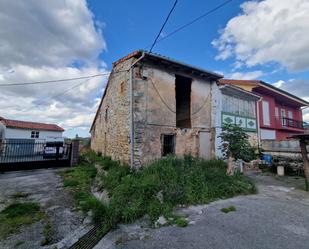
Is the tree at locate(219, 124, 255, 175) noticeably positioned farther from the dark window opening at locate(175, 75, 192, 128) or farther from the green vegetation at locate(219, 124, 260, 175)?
the dark window opening at locate(175, 75, 192, 128)

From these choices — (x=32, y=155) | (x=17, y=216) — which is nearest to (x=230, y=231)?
(x=17, y=216)

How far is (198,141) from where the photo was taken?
8773 millimetres

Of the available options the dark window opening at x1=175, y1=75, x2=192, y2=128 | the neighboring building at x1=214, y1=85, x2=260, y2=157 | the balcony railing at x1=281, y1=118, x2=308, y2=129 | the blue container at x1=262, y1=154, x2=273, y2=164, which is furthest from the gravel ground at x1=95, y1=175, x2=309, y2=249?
the balcony railing at x1=281, y1=118, x2=308, y2=129

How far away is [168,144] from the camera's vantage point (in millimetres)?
7992

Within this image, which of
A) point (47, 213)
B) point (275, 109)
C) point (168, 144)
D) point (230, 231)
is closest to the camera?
point (230, 231)

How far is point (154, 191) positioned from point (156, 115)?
143 inches

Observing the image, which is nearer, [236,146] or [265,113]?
[236,146]

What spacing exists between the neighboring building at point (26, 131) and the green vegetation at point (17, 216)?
59.5 feet

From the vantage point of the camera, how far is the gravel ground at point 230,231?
2951 millimetres

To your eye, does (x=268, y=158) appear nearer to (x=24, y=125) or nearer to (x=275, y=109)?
(x=275, y=109)

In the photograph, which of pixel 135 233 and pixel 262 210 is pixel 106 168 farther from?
pixel 262 210

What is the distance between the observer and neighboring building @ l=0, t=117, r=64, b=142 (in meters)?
19.9

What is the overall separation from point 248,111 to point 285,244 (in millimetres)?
10443

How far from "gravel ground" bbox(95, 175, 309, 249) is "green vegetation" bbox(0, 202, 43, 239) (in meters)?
2.00
